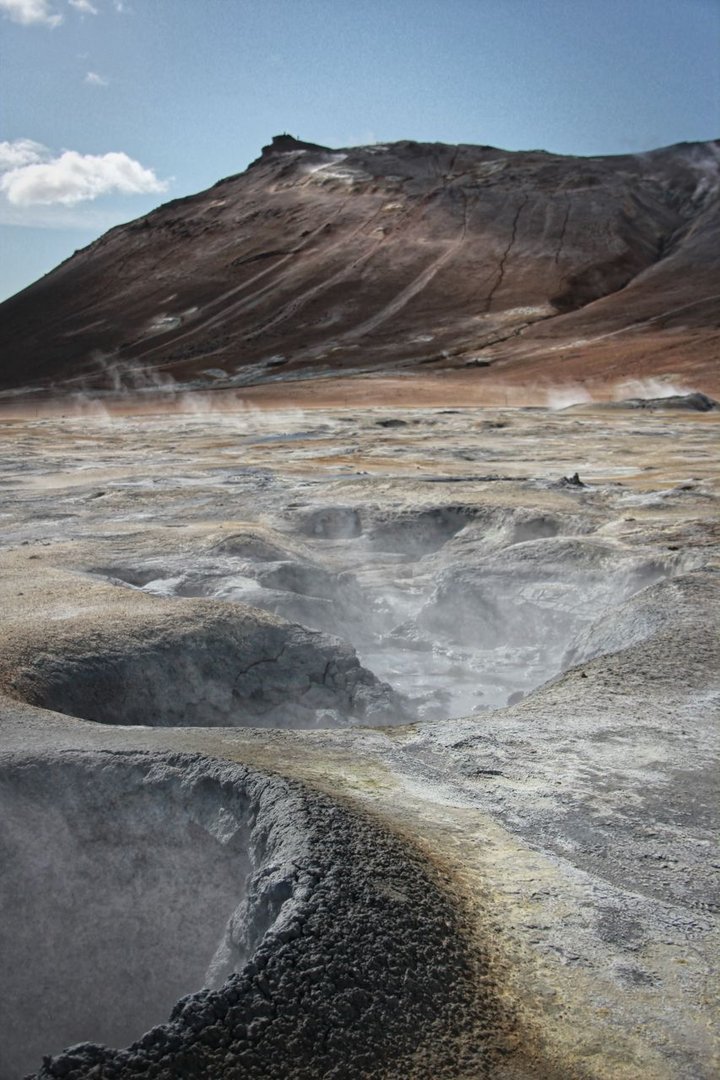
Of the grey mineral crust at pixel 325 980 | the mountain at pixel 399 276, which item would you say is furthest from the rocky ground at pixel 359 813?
the mountain at pixel 399 276

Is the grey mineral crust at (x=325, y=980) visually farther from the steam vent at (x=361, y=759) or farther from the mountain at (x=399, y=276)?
the mountain at (x=399, y=276)

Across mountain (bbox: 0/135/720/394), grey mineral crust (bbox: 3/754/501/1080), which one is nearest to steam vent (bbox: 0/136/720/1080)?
grey mineral crust (bbox: 3/754/501/1080)

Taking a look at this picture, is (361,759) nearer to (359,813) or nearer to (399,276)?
(359,813)

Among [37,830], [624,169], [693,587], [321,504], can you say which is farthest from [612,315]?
[37,830]

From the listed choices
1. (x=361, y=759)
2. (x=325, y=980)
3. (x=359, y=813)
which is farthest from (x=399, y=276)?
(x=325, y=980)

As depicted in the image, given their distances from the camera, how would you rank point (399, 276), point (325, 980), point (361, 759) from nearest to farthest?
point (325, 980) → point (361, 759) → point (399, 276)

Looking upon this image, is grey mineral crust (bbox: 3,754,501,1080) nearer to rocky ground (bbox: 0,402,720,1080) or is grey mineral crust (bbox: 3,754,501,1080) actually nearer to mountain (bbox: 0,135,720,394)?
rocky ground (bbox: 0,402,720,1080)

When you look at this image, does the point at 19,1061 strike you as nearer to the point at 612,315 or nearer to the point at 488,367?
the point at 488,367
